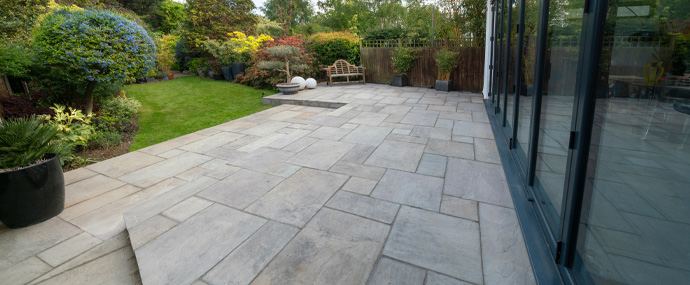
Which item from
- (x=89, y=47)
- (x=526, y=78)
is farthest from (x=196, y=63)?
(x=526, y=78)

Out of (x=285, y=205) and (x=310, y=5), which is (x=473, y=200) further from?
(x=310, y=5)

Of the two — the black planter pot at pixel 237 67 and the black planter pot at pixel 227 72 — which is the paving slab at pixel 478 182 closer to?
the black planter pot at pixel 237 67

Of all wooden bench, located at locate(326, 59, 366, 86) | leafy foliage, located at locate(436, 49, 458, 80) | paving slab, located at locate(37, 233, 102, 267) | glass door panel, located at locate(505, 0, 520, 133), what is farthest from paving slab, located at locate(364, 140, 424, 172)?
wooden bench, located at locate(326, 59, 366, 86)

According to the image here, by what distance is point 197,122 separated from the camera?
16.9 feet

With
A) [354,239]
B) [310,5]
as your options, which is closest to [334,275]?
[354,239]

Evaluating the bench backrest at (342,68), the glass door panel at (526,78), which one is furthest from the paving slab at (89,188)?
the bench backrest at (342,68)

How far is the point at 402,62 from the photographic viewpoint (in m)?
7.83

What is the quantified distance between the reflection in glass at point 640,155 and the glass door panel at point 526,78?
43.2 inches

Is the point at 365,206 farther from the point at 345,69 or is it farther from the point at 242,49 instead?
the point at 242,49

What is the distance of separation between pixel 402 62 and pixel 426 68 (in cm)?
62

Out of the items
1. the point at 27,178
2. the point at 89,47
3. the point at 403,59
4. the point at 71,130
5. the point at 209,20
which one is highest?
the point at 209,20

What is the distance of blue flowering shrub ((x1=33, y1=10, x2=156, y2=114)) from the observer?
3676 millimetres

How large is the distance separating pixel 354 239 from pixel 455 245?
56 centimetres

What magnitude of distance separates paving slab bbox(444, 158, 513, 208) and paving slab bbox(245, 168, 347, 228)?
91 cm
